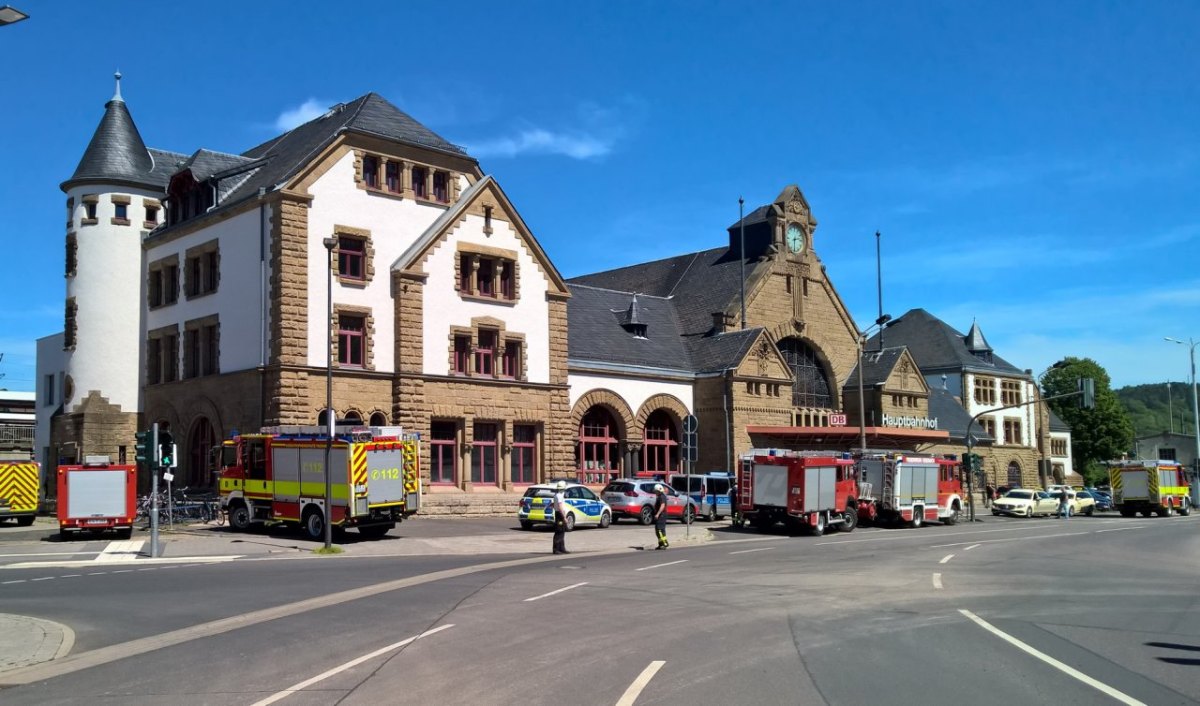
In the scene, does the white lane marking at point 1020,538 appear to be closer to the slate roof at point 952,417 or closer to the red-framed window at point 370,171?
the red-framed window at point 370,171

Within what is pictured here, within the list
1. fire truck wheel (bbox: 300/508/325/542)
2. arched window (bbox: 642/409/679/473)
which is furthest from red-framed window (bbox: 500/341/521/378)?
fire truck wheel (bbox: 300/508/325/542)

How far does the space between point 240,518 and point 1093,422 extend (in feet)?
262

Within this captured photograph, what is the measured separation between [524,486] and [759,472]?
11.6 meters

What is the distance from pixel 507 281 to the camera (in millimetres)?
44281

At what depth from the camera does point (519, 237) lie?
146 feet

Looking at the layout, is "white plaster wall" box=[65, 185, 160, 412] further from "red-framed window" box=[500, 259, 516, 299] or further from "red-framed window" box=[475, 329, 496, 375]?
"red-framed window" box=[500, 259, 516, 299]

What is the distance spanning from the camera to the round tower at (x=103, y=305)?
43.7 m

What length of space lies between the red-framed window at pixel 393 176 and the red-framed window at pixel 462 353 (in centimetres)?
608

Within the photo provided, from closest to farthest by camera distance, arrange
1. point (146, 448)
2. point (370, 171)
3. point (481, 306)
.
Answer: point (146, 448) < point (370, 171) < point (481, 306)

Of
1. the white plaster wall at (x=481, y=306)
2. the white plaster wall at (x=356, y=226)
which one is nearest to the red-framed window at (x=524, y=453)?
the white plaster wall at (x=481, y=306)

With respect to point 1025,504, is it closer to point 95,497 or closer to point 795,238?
point 795,238

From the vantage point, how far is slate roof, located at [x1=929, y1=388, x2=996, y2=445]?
7062 cm

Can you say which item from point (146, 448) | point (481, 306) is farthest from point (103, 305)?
point (146, 448)

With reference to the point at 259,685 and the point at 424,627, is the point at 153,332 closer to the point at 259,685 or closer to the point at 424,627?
the point at 424,627
